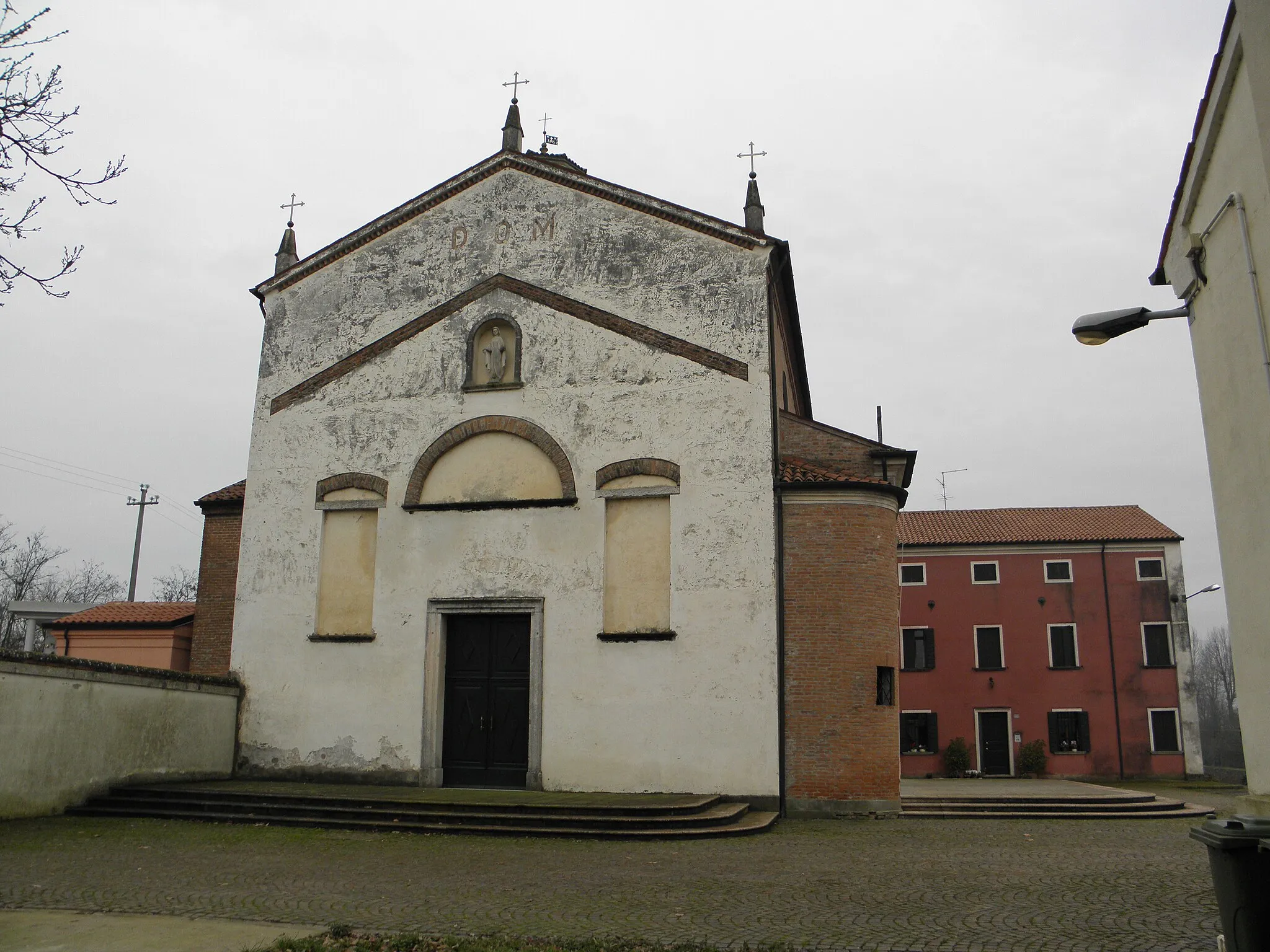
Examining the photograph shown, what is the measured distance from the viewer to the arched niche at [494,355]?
19031 millimetres

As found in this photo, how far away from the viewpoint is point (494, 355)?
1914cm

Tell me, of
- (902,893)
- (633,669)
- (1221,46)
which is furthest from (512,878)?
(1221,46)

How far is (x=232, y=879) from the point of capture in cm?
997

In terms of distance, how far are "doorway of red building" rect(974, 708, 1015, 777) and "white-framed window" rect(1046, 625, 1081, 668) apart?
2750 mm

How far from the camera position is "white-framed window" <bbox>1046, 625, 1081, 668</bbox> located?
1538 inches

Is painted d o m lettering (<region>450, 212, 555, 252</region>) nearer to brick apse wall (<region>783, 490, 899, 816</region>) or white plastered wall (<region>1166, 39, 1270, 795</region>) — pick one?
brick apse wall (<region>783, 490, 899, 816</region>)

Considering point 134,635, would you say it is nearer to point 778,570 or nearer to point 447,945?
point 778,570

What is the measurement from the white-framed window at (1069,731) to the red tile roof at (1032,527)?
6.53 m

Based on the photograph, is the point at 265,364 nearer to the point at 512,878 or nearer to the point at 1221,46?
the point at 512,878

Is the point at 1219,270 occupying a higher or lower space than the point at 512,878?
higher

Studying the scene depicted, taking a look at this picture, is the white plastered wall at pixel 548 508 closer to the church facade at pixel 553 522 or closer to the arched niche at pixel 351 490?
the church facade at pixel 553 522

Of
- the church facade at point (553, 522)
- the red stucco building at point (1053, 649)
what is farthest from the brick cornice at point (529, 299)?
the red stucco building at point (1053, 649)

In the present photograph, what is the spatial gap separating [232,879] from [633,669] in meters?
8.13

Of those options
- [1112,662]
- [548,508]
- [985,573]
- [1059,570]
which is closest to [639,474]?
[548,508]
